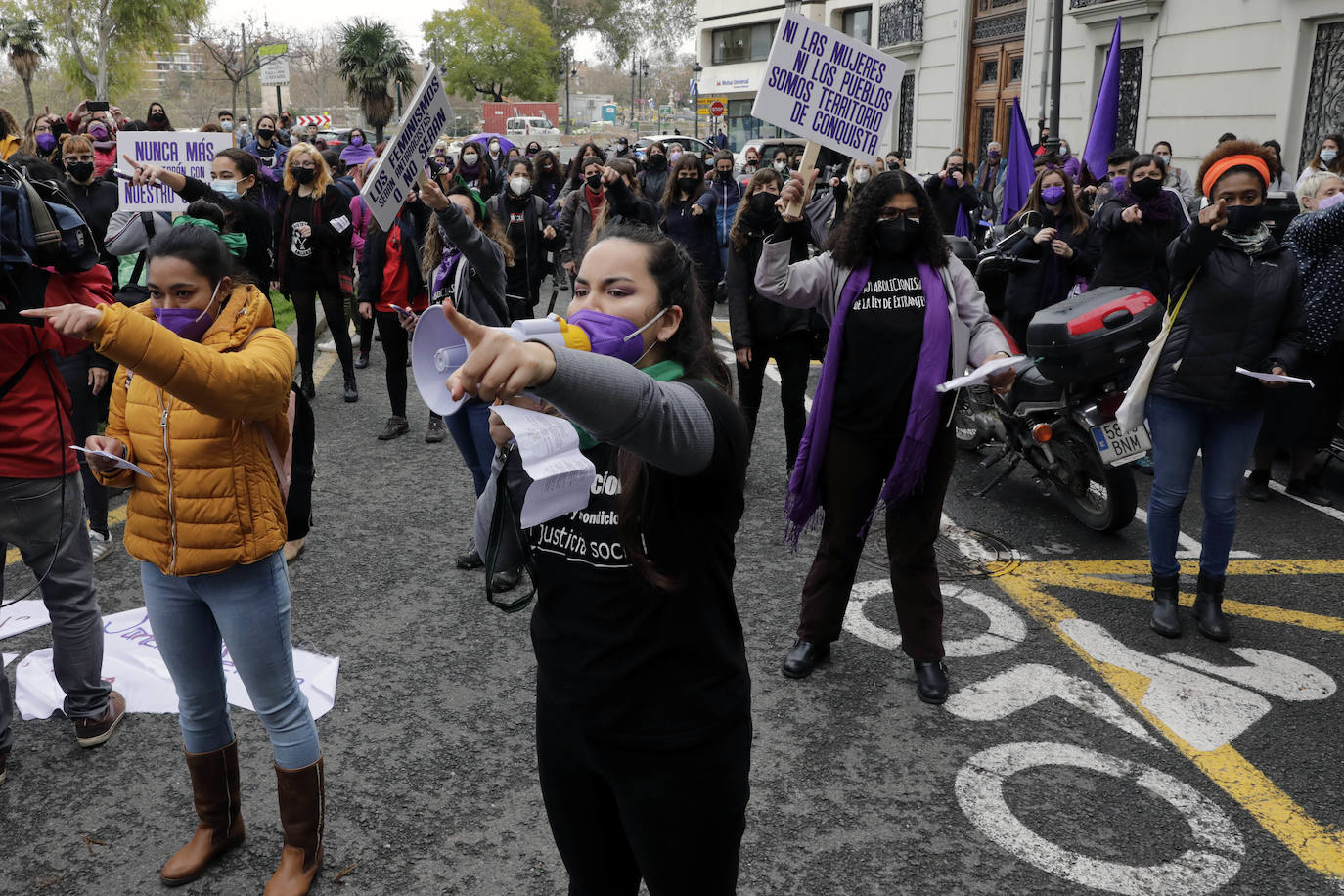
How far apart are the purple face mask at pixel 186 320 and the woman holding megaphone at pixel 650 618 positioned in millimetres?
1227

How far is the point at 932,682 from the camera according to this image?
4.18 metres

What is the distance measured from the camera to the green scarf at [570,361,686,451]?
194 cm

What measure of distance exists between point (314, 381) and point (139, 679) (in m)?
5.41

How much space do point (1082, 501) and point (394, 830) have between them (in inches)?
169

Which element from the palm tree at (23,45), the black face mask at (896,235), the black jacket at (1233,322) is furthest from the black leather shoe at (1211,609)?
the palm tree at (23,45)

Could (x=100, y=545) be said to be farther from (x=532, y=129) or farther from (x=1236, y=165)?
(x=532, y=129)

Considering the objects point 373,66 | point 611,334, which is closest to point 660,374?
point 611,334

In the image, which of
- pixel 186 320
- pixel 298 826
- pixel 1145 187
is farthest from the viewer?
pixel 1145 187

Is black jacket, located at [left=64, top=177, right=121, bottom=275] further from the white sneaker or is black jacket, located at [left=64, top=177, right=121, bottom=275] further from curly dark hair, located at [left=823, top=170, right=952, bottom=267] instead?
curly dark hair, located at [left=823, top=170, right=952, bottom=267]

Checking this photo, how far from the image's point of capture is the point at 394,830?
3.35 m

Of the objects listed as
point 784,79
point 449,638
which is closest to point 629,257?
point 449,638

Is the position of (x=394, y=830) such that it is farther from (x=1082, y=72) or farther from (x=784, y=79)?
(x=1082, y=72)

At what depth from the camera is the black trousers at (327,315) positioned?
28.6ft

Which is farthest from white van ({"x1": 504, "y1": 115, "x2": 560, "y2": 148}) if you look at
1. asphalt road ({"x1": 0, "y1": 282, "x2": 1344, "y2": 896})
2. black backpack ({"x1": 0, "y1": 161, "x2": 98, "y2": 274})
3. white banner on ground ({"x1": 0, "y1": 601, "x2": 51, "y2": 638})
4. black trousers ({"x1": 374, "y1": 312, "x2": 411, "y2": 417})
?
black backpack ({"x1": 0, "y1": 161, "x2": 98, "y2": 274})
